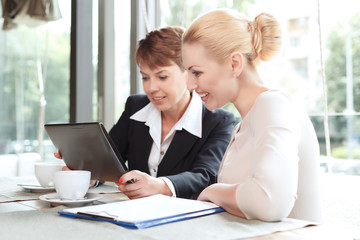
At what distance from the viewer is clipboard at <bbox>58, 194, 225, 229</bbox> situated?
0.80 metres

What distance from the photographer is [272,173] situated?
89 cm

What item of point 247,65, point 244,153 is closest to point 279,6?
point 247,65

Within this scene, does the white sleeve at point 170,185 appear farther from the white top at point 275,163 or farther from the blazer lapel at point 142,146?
the blazer lapel at point 142,146

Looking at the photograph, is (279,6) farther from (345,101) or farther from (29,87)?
(29,87)

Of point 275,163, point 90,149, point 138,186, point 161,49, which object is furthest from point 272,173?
point 161,49

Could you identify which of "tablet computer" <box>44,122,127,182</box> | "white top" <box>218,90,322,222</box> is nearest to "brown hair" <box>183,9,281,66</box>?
"white top" <box>218,90,322,222</box>

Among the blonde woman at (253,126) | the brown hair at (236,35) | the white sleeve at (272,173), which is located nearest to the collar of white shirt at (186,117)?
the blonde woman at (253,126)

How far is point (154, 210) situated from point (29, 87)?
5114mm

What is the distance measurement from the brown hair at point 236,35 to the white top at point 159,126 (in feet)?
1.64

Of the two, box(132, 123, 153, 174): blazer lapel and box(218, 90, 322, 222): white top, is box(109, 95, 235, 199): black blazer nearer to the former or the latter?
box(132, 123, 153, 174): blazer lapel

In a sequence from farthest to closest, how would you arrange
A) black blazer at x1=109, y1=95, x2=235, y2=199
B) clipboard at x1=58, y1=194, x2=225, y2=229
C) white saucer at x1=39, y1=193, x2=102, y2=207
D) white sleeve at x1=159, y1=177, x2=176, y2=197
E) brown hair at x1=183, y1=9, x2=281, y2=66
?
black blazer at x1=109, y1=95, x2=235, y2=199 < white sleeve at x1=159, y1=177, x2=176, y2=197 < brown hair at x1=183, y1=9, x2=281, y2=66 < white saucer at x1=39, y1=193, x2=102, y2=207 < clipboard at x1=58, y1=194, x2=225, y2=229

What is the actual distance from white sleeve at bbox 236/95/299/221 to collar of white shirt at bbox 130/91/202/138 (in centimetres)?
74

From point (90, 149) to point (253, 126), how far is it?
0.52 metres

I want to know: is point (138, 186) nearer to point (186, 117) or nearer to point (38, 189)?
point (38, 189)
